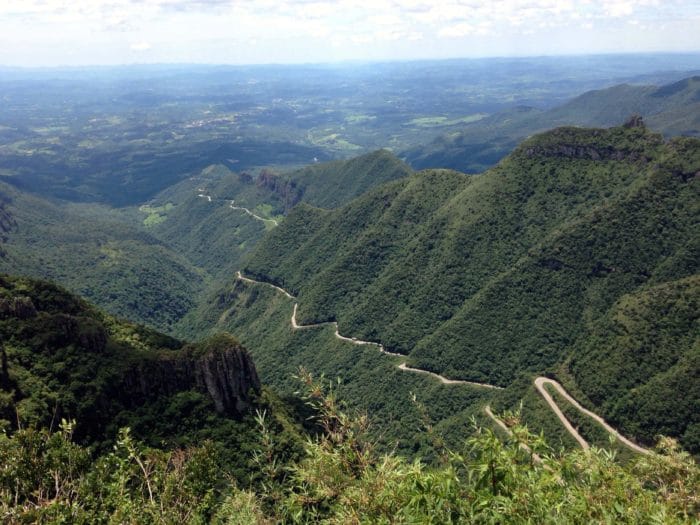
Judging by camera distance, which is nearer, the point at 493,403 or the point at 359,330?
the point at 493,403

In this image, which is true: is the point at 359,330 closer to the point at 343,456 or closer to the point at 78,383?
the point at 78,383

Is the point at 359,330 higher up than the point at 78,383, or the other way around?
the point at 78,383

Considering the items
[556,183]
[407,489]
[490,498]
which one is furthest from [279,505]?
[556,183]

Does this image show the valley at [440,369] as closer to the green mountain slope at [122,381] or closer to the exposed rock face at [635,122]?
the green mountain slope at [122,381]

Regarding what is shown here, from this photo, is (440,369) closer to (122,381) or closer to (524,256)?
(524,256)

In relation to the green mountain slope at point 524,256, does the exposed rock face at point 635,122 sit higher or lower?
higher

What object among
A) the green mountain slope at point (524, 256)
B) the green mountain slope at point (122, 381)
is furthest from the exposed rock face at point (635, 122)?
the green mountain slope at point (122, 381)

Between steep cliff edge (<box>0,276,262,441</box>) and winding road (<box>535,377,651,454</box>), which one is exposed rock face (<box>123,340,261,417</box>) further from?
winding road (<box>535,377,651,454</box>)

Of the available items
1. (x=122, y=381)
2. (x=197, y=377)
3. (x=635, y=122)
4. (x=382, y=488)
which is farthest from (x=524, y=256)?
(x=382, y=488)
